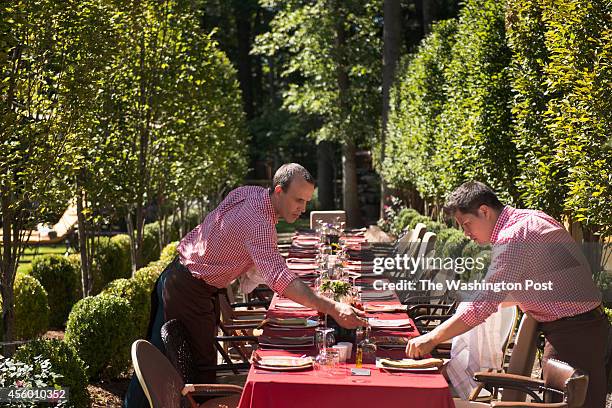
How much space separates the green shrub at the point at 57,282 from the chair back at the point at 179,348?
5822mm

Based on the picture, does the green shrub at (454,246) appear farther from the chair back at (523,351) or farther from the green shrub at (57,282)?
the chair back at (523,351)

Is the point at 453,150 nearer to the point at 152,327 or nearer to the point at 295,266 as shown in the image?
the point at 295,266

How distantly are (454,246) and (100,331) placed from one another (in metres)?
4.77

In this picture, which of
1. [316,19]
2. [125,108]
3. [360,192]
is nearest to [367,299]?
[125,108]

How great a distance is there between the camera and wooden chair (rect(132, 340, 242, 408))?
4262 mm

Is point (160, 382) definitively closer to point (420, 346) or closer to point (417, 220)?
point (420, 346)

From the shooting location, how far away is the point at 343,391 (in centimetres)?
417

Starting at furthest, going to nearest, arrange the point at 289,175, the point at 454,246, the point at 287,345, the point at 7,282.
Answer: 1. the point at 454,246
2. the point at 7,282
3. the point at 289,175
4. the point at 287,345

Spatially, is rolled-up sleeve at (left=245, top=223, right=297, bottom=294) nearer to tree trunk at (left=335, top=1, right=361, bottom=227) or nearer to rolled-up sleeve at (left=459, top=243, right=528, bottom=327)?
rolled-up sleeve at (left=459, top=243, right=528, bottom=327)

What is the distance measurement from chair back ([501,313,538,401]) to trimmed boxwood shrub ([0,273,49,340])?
4999 mm

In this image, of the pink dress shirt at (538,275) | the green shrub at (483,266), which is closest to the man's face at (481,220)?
the pink dress shirt at (538,275)

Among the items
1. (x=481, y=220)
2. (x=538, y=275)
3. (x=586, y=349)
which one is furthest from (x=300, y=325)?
(x=586, y=349)

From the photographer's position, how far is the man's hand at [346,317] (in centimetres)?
482

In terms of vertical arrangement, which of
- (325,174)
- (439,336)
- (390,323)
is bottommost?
(390,323)
